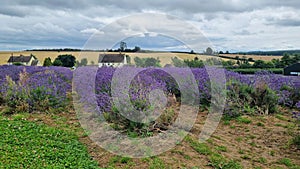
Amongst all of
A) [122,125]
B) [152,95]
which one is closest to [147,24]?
[152,95]

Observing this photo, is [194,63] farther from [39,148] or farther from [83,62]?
[39,148]

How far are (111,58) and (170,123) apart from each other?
14.1 feet

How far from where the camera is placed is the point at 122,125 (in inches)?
167

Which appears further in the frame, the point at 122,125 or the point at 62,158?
the point at 122,125

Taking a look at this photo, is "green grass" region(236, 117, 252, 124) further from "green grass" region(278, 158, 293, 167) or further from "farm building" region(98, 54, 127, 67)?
"farm building" region(98, 54, 127, 67)

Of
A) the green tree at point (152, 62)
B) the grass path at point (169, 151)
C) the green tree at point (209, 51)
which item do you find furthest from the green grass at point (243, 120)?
the green tree at point (152, 62)

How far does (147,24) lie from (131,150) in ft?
11.6

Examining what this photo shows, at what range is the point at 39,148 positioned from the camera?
374 centimetres

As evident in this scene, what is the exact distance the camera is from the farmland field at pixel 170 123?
336 cm

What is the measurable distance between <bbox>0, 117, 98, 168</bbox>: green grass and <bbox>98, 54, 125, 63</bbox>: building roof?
3.57m

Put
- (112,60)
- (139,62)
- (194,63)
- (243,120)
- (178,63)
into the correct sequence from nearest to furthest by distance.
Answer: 1. (243,120)
2. (112,60)
3. (139,62)
4. (194,63)
5. (178,63)

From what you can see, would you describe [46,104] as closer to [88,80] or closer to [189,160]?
[88,80]

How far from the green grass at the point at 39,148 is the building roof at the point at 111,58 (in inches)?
141

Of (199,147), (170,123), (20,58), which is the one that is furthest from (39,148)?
(20,58)
